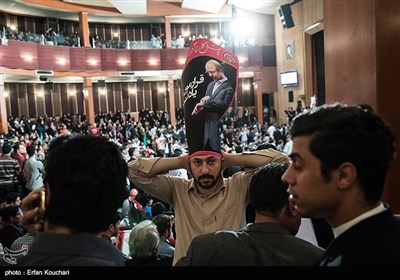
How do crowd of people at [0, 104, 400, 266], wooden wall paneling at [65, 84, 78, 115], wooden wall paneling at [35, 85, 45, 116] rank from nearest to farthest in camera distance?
crowd of people at [0, 104, 400, 266] < wooden wall paneling at [35, 85, 45, 116] < wooden wall paneling at [65, 84, 78, 115]

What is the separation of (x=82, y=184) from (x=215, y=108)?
1591 millimetres

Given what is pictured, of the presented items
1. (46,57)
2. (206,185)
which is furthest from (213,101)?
(46,57)

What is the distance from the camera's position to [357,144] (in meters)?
0.96

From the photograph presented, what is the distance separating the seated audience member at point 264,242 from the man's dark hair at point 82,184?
445 mm

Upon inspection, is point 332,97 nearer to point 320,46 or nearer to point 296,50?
point 320,46

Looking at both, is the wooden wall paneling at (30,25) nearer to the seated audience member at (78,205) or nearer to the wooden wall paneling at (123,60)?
the wooden wall paneling at (123,60)

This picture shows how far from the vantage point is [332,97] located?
4.23m

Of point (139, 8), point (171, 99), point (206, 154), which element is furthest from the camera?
point (171, 99)

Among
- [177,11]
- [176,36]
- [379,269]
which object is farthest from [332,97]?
[176,36]

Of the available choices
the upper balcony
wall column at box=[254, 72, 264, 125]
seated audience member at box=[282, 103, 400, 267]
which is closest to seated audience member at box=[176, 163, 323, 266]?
seated audience member at box=[282, 103, 400, 267]

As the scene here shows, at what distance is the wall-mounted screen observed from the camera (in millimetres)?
18078

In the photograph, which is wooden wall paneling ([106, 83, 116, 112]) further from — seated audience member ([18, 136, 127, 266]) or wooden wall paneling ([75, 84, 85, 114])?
seated audience member ([18, 136, 127, 266])

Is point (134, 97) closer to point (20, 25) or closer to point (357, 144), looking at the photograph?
point (20, 25)

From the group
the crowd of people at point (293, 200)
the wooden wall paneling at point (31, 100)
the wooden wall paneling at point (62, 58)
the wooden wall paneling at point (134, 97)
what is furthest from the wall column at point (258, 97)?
the crowd of people at point (293, 200)
